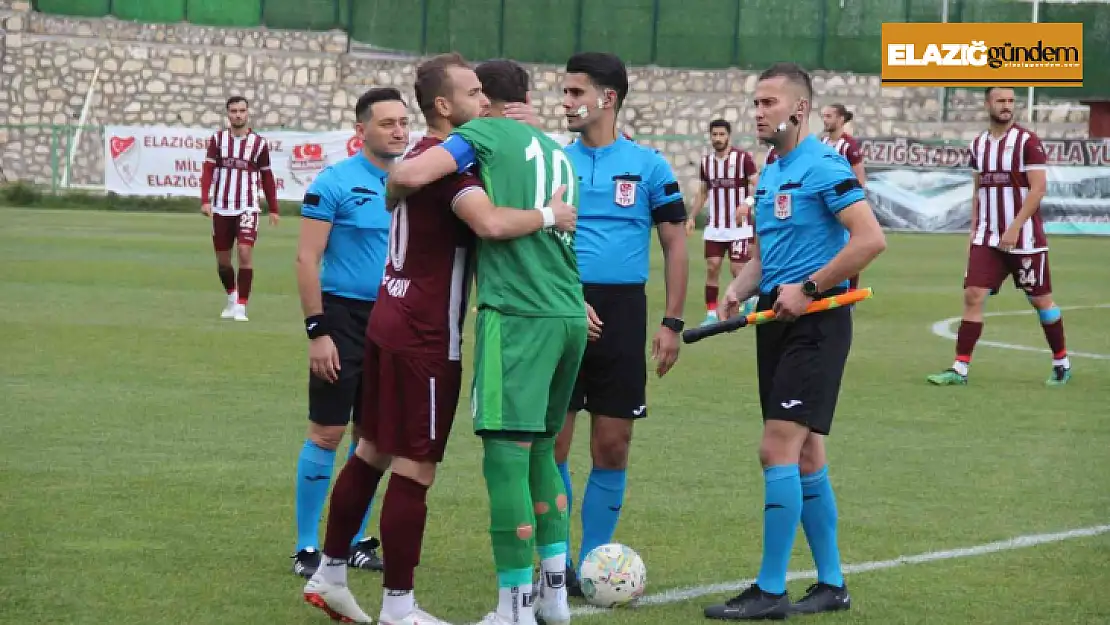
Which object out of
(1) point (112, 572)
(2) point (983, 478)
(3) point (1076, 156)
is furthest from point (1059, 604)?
(3) point (1076, 156)

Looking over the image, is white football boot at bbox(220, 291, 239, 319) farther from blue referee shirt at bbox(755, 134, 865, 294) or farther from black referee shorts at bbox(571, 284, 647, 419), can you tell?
blue referee shirt at bbox(755, 134, 865, 294)

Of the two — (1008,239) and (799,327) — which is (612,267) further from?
(1008,239)

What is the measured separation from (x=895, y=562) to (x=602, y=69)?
2443mm

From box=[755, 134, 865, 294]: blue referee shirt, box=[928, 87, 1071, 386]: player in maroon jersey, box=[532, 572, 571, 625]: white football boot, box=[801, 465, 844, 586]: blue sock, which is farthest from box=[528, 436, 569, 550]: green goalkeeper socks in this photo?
box=[928, 87, 1071, 386]: player in maroon jersey

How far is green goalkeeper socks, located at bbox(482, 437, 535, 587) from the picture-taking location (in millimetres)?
5645

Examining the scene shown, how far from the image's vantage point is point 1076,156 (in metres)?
37.5

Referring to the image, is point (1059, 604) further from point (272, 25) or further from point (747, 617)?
point (272, 25)

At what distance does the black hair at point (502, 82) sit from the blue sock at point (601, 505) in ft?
5.68

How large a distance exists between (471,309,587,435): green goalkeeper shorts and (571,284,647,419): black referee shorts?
3.30 feet

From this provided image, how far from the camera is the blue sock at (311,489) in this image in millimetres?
6801

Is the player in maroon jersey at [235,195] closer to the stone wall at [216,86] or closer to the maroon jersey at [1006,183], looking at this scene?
the maroon jersey at [1006,183]

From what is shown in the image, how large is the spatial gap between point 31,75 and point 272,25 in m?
6.37

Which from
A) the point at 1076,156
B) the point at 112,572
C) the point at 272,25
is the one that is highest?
the point at 272,25

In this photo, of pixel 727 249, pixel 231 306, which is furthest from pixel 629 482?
pixel 727 249
